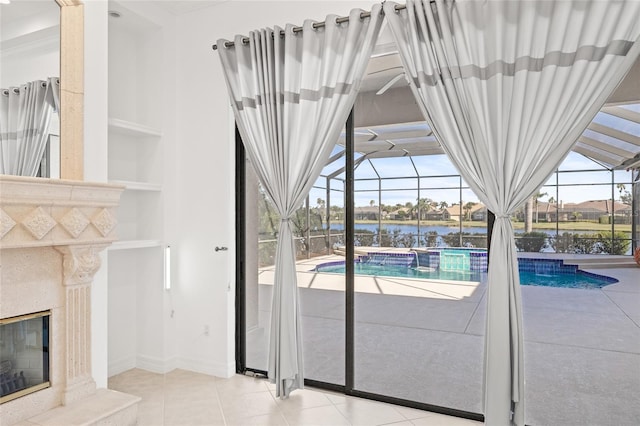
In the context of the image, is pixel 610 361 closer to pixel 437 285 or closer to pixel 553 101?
pixel 437 285

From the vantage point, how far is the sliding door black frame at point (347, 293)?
109 inches

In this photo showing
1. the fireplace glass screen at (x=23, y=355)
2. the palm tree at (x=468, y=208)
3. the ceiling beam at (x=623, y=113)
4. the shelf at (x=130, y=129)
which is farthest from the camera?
the shelf at (x=130, y=129)

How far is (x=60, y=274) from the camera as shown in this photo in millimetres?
2439

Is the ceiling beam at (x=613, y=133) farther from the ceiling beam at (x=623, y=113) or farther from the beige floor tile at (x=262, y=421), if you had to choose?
the beige floor tile at (x=262, y=421)

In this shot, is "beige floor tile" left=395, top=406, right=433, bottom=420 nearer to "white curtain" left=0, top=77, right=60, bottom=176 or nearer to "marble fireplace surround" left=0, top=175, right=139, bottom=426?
"marble fireplace surround" left=0, top=175, right=139, bottom=426

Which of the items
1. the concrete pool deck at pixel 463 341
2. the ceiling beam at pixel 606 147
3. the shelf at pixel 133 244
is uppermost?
the ceiling beam at pixel 606 147

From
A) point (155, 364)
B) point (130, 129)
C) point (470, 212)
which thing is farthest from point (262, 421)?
point (130, 129)

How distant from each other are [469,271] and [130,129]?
2615mm

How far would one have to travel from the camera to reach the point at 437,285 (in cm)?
280

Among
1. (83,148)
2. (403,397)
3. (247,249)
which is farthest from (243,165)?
(403,397)

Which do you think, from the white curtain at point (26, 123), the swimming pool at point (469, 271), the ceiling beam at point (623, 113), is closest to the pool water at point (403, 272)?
the swimming pool at point (469, 271)

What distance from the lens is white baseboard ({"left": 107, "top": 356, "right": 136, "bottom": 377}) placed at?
3250 mm

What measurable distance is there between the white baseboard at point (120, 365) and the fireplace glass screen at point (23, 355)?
93cm

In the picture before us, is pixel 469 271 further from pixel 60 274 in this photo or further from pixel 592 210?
pixel 60 274
